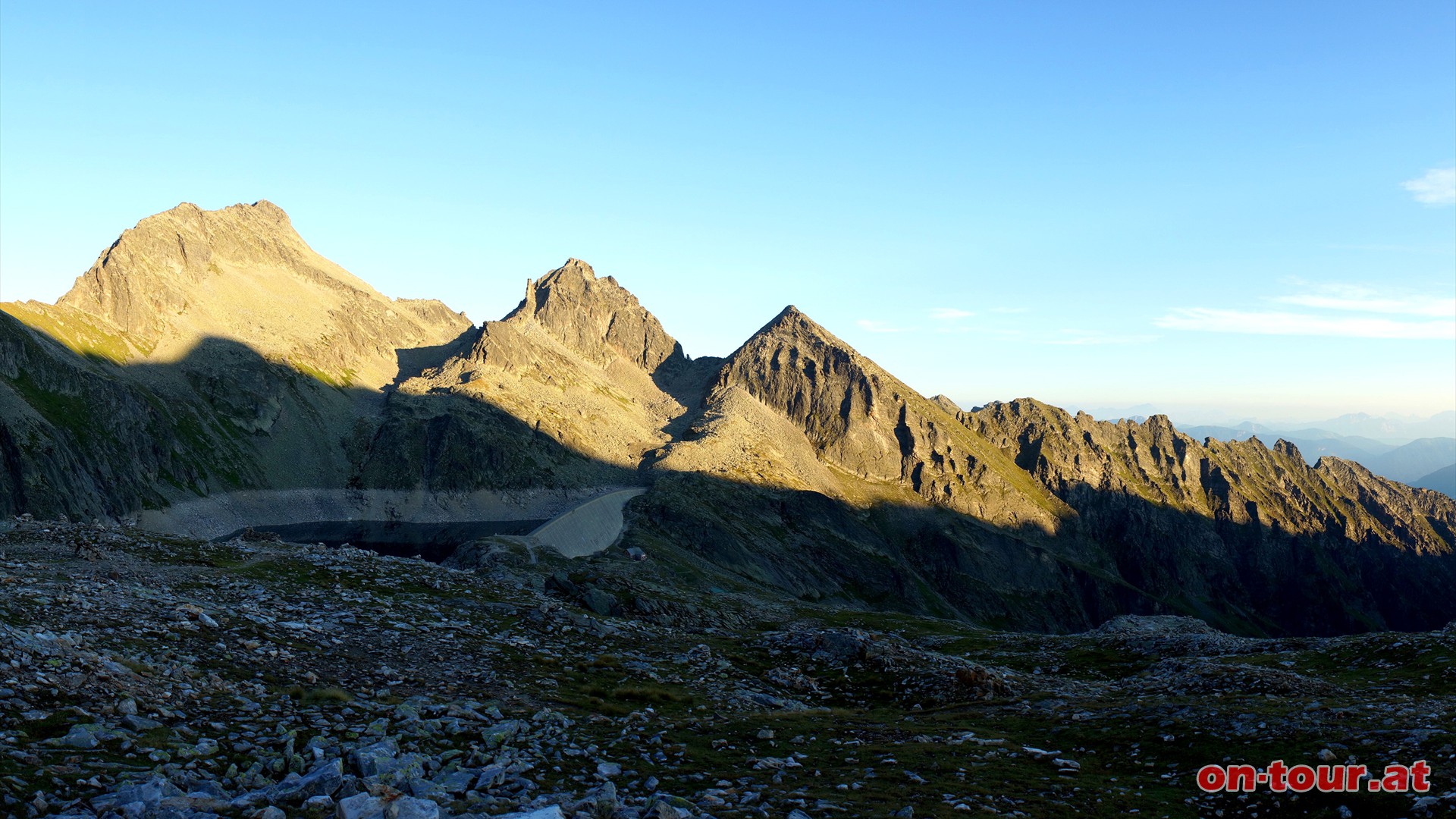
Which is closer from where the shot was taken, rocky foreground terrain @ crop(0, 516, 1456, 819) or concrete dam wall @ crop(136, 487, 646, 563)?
rocky foreground terrain @ crop(0, 516, 1456, 819)

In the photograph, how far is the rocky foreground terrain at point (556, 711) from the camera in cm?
1351

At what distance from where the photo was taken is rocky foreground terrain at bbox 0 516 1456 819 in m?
13.5

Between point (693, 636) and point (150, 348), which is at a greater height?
point (150, 348)

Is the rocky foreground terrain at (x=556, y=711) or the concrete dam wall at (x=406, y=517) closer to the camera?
the rocky foreground terrain at (x=556, y=711)

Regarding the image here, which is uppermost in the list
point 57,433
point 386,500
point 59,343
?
point 59,343

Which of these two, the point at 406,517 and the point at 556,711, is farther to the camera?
the point at 406,517

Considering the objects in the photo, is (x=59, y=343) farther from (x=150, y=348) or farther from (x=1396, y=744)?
(x=1396, y=744)

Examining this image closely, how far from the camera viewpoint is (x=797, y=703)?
28391 mm

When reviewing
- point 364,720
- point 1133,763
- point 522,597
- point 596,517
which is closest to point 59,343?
point 596,517

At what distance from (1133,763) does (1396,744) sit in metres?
5.38

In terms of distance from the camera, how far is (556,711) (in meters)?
21.7

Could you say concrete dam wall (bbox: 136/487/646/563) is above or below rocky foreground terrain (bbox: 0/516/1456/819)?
below

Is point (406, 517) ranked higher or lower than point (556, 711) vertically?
lower

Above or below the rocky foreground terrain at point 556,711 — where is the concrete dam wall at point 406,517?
below
